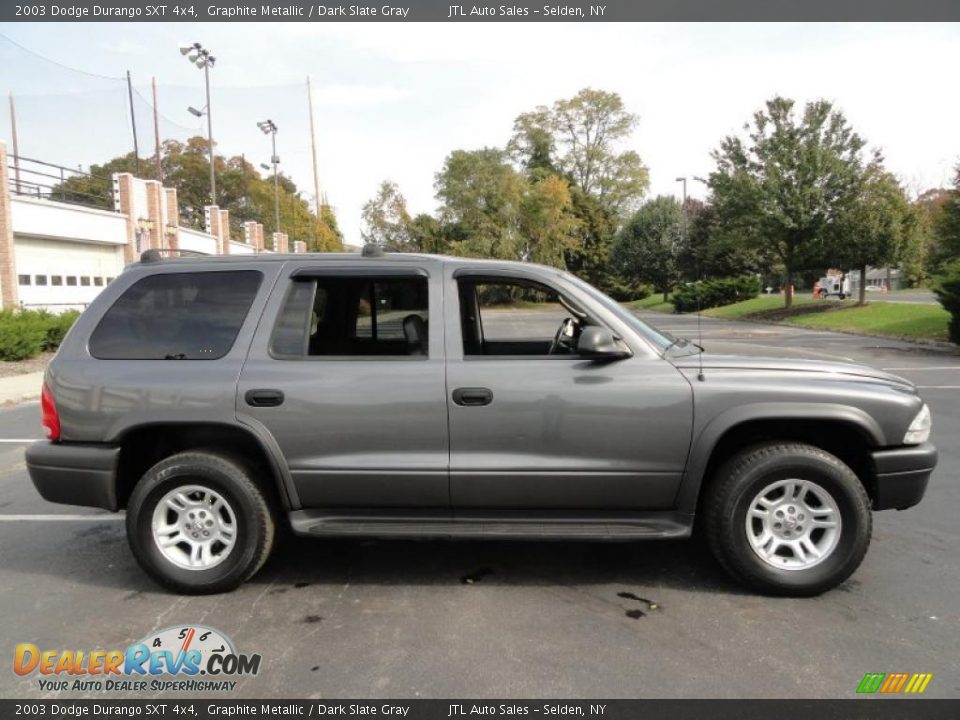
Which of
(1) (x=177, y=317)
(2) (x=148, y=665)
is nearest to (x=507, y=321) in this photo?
(1) (x=177, y=317)

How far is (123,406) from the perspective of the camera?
380 centimetres

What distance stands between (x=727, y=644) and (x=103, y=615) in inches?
125

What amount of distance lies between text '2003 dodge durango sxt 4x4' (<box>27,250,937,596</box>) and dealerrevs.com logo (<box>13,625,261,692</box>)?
533mm

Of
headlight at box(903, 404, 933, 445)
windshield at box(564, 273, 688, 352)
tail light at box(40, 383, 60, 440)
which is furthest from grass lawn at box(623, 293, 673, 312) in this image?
tail light at box(40, 383, 60, 440)

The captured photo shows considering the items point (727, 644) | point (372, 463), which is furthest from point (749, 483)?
point (372, 463)

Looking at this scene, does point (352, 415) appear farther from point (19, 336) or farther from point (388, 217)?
point (388, 217)

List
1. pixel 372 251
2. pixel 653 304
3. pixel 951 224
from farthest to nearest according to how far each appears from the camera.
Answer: pixel 653 304 < pixel 951 224 < pixel 372 251

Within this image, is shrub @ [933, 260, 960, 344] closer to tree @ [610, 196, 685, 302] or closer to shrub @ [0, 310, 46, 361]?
shrub @ [0, 310, 46, 361]

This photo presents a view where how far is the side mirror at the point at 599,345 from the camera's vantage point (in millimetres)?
3615

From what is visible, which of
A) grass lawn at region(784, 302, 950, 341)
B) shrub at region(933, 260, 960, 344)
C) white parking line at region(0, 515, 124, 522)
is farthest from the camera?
grass lawn at region(784, 302, 950, 341)

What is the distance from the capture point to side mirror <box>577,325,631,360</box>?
3.62 meters

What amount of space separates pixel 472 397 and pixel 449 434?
9.3 inches

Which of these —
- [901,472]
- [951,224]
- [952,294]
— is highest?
[951,224]

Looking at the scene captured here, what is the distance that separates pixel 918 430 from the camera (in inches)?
146
